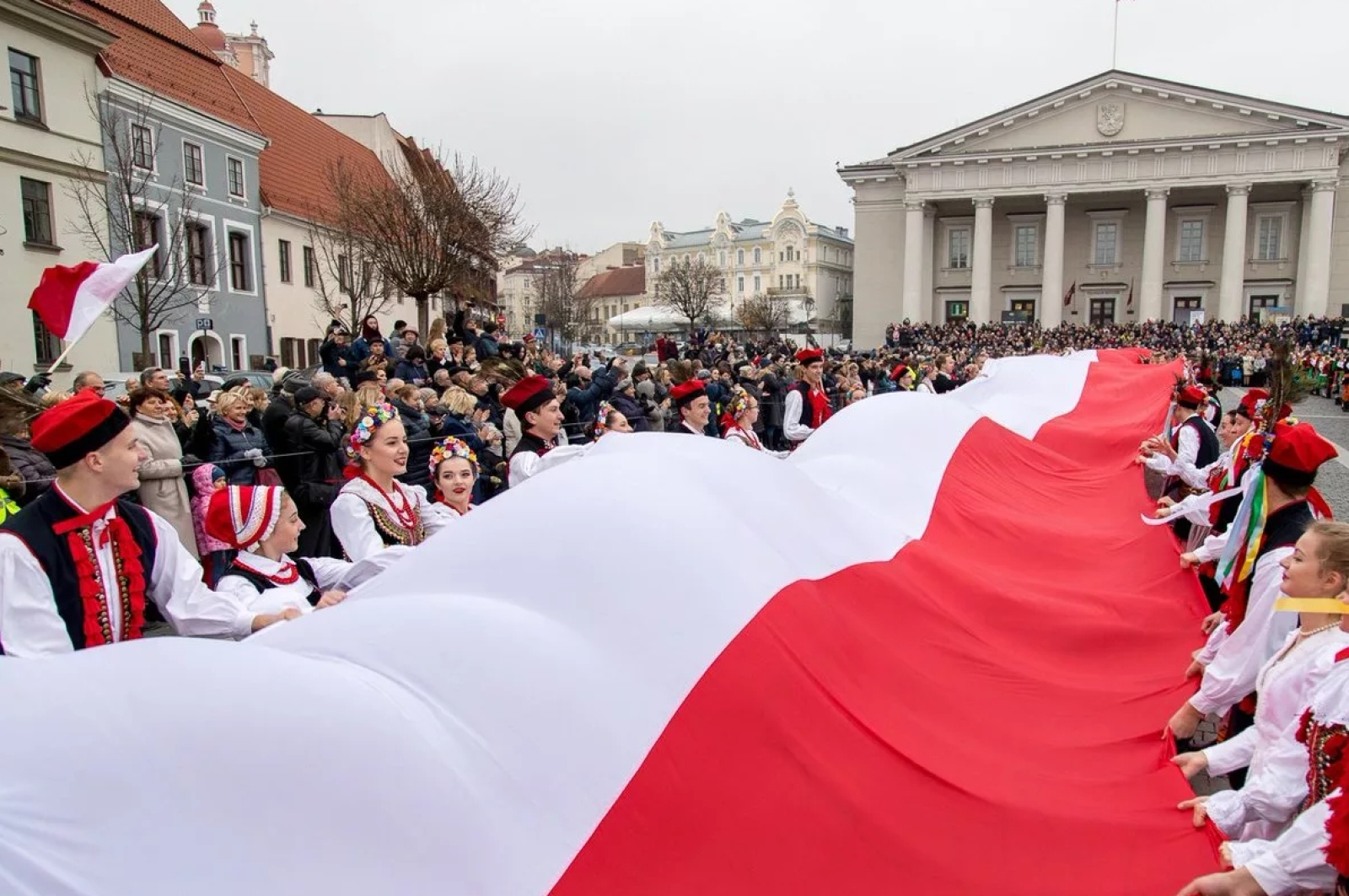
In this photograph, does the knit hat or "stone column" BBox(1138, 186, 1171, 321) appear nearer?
the knit hat

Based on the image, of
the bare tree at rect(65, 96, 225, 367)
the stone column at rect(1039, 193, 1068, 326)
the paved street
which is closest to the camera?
the paved street

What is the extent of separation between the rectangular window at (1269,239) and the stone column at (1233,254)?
197 centimetres

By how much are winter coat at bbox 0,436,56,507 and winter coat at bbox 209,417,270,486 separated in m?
1.34

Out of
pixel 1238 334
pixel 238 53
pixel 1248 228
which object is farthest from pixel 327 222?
pixel 1248 228

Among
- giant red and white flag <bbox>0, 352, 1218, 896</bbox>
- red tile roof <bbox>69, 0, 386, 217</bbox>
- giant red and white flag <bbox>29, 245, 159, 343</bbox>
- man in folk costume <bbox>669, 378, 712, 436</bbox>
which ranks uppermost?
red tile roof <bbox>69, 0, 386, 217</bbox>

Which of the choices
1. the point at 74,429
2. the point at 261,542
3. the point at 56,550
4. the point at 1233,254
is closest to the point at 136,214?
the point at 261,542

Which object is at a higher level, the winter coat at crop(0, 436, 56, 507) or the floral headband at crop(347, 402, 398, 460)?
the floral headband at crop(347, 402, 398, 460)

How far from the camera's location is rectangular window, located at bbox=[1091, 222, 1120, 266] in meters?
49.3

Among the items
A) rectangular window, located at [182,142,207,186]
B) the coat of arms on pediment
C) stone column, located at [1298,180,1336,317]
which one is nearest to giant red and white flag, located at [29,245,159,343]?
rectangular window, located at [182,142,207,186]

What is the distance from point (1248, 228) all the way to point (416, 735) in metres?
55.3

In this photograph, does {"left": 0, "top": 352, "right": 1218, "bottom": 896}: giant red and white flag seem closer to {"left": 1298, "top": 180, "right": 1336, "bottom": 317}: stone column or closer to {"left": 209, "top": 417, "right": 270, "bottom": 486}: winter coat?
{"left": 209, "top": 417, "right": 270, "bottom": 486}: winter coat

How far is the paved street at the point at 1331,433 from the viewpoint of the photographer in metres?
10.6

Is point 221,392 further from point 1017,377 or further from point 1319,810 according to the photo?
point 1017,377

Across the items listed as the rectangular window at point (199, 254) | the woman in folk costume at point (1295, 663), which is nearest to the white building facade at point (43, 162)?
the rectangular window at point (199, 254)
